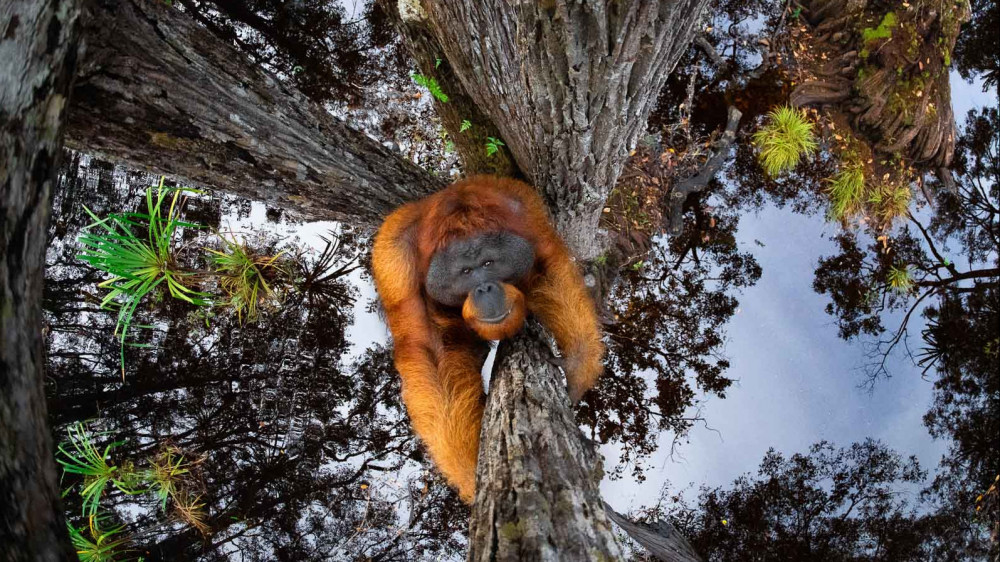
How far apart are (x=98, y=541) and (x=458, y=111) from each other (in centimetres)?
362

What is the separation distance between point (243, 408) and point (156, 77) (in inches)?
120

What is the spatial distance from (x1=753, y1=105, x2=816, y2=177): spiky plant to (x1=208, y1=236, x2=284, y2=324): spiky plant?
396 centimetres

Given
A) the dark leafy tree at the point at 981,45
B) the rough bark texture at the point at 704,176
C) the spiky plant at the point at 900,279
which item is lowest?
the spiky plant at the point at 900,279

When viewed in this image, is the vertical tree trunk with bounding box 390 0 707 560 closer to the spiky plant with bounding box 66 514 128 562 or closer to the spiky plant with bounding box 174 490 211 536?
the spiky plant with bounding box 174 490 211 536

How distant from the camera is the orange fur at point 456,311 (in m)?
2.38

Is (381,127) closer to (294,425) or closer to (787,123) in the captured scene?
(294,425)

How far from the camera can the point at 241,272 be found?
3.92m

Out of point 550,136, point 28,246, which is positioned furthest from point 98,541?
point 550,136

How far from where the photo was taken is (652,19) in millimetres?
2139

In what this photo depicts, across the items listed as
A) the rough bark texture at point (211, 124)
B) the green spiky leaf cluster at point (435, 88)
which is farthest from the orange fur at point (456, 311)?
the green spiky leaf cluster at point (435, 88)

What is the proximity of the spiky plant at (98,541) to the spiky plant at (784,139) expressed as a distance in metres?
5.60

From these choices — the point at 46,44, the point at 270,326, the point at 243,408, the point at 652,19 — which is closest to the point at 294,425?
the point at 243,408

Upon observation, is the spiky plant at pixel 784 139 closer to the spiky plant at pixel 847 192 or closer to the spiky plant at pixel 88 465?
the spiky plant at pixel 847 192

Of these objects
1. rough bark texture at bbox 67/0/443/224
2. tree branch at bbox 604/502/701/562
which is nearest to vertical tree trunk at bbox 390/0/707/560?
rough bark texture at bbox 67/0/443/224
